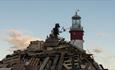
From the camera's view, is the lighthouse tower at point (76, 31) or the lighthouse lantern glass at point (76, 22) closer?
the lighthouse tower at point (76, 31)

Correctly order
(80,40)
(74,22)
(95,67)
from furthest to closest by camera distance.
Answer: (74,22)
(80,40)
(95,67)

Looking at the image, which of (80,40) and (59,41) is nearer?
(59,41)

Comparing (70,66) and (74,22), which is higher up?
(74,22)

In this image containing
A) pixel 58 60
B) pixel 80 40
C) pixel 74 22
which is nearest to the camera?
pixel 58 60

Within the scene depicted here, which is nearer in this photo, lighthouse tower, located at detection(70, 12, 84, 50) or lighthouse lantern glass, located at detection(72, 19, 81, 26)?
lighthouse tower, located at detection(70, 12, 84, 50)

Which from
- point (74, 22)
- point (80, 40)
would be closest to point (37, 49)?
point (80, 40)

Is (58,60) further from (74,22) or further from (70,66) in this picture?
(74,22)

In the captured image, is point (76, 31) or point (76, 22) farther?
point (76, 22)

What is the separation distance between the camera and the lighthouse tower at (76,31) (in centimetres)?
4858

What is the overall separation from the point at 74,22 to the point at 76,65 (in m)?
21.8

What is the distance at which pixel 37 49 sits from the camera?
3247 centimetres

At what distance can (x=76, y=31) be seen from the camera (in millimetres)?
51469

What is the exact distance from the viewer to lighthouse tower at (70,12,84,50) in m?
48.6

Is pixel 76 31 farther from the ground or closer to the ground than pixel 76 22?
closer to the ground
